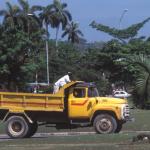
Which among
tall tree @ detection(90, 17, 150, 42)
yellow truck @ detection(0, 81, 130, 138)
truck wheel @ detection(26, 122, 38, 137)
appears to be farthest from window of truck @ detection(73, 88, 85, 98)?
tall tree @ detection(90, 17, 150, 42)

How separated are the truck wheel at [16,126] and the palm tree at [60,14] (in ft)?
283

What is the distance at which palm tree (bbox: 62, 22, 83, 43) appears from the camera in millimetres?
131625

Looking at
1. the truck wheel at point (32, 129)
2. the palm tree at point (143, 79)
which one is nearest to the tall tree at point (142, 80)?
the palm tree at point (143, 79)

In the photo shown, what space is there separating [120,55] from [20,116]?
4176cm

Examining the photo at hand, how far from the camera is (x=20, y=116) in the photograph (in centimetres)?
2414

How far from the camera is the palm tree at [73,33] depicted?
132m

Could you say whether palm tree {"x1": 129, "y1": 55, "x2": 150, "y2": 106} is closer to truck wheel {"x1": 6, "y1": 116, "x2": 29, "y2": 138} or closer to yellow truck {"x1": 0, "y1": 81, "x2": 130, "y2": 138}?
yellow truck {"x1": 0, "y1": 81, "x2": 130, "y2": 138}

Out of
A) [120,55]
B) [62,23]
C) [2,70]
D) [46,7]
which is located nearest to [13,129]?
[2,70]

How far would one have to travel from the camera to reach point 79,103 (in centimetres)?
2409

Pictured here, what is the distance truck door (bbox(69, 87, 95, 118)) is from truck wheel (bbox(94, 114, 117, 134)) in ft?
1.46

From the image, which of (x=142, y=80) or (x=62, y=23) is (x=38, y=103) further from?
(x=62, y=23)

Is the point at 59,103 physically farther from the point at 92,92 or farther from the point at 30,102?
the point at 92,92

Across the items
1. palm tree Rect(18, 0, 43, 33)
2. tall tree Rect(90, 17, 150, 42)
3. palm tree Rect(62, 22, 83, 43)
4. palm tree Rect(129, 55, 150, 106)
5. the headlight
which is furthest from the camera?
palm tree Rect(62, 22, 83, 43)

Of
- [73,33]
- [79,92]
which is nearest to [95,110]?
[79,92]
